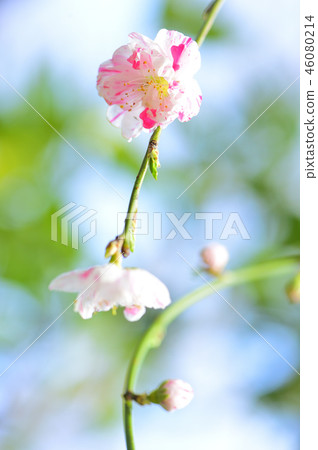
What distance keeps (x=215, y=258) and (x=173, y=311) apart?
11cm

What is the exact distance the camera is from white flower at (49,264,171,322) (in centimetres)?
57

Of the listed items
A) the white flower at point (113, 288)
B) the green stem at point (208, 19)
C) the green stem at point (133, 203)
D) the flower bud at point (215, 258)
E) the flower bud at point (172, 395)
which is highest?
the green stem at point (208, 19)

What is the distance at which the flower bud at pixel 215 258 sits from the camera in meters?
0.77

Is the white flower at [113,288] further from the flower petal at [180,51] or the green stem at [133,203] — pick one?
the flower petal at [180,51]

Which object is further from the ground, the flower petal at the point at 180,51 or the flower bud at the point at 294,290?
the flower petal at the point at 180,51

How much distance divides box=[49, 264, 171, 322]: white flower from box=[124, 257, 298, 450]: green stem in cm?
6

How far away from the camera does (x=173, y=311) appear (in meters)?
0.70

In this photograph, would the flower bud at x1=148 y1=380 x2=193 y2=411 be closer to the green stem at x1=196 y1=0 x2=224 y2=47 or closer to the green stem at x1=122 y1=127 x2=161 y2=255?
the green stem at x1=122 y1=127 x2=161 y2=255

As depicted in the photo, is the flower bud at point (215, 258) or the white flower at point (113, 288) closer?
the white flower at point (113, 288)

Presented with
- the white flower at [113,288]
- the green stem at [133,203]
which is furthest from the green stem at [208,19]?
the white flower at [113,288]

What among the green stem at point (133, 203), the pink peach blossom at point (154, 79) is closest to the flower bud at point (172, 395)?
the green stem at point (133, 203)

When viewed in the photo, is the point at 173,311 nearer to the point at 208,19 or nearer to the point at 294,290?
the point at 294,290

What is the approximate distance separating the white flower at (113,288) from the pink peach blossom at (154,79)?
0.49 feet

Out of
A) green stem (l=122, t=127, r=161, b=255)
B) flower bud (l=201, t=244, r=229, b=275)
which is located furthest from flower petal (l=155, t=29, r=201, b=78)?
flower bud (l=201, t=244, r=229, b=275)
